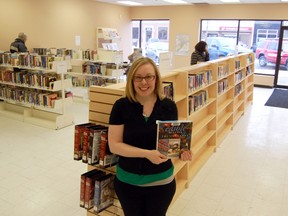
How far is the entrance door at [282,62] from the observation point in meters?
9.73

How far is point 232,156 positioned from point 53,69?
11.5ft

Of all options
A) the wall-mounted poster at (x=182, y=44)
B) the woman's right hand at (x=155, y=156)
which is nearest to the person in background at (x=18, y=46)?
the wall-mounted poster at (x=182, y=44)

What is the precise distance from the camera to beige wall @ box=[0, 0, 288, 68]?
25.5 feet

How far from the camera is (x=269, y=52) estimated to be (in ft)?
33.4

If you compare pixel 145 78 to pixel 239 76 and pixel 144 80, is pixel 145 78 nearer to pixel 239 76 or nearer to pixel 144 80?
pixel 144 80

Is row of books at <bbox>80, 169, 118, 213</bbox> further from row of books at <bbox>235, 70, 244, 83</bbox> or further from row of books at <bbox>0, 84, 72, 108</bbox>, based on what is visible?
A: row of books at <bbox>235, 70, 244, 83</bbox>

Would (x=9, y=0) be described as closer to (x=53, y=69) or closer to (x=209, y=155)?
(x=53, y=69)

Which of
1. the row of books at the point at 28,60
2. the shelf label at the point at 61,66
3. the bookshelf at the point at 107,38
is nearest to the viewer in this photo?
the shelf label at the point at 61,66

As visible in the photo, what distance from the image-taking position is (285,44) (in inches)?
387

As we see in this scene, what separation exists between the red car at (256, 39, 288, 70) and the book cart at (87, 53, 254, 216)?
419 centimetres

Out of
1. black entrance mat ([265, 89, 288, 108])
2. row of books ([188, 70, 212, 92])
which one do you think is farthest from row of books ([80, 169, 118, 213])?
black entrance mat ([265, 89, 288, 108])

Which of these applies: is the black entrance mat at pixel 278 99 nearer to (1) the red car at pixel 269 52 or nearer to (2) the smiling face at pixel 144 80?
(1) the red car at pixel 269 52

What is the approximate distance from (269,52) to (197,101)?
25.5ft

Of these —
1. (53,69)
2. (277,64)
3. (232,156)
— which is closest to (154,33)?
(277,64)
